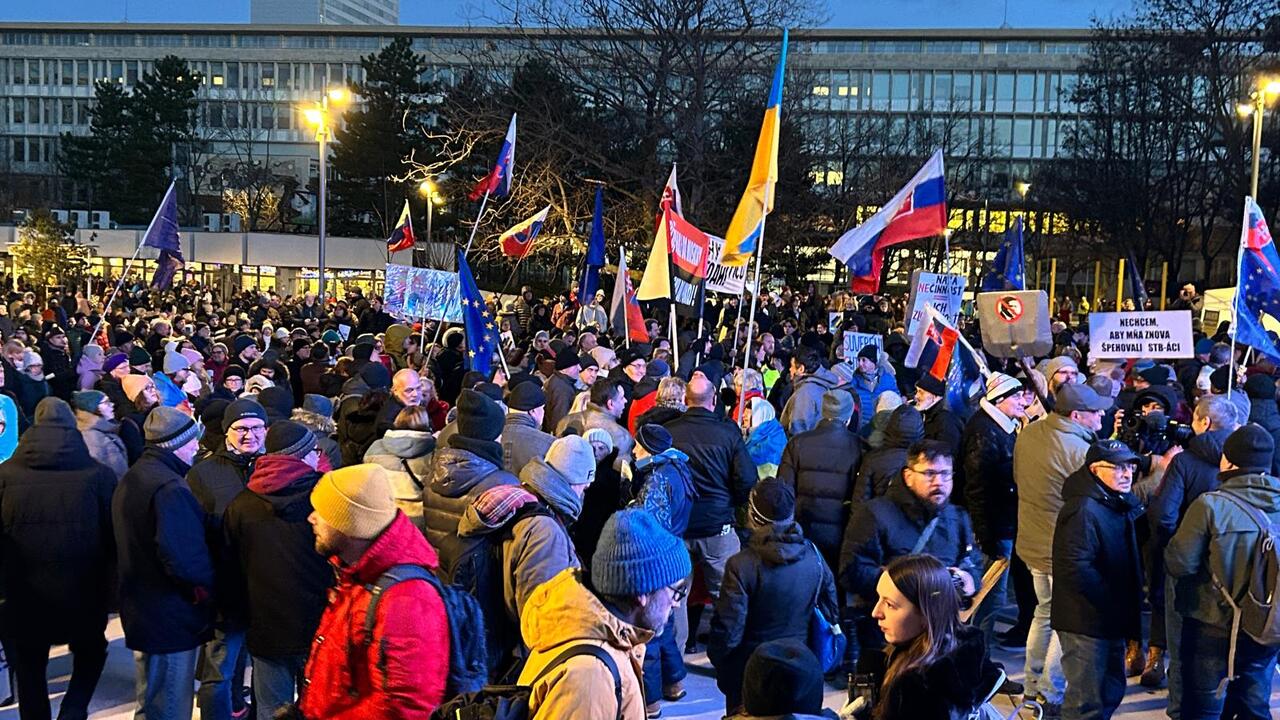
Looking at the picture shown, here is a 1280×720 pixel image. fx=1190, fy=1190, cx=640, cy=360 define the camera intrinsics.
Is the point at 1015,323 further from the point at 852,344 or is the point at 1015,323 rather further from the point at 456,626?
the point at 456,626

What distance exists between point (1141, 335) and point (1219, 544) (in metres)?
4.71

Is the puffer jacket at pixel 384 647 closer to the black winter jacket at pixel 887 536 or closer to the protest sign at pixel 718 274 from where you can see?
the black winter jacket at pixel 887 536

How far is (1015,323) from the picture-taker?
8.54m

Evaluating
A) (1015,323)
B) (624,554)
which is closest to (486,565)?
(624,554)

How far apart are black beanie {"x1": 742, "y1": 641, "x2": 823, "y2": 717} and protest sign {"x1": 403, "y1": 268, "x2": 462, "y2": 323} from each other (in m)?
9.02

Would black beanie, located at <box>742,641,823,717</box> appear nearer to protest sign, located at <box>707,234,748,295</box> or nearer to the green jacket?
the green jacket

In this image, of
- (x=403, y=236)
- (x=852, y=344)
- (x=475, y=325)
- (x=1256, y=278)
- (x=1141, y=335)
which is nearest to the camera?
(x=1141, y=335)

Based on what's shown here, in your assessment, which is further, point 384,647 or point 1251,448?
point 1251,448

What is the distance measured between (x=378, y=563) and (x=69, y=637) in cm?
332

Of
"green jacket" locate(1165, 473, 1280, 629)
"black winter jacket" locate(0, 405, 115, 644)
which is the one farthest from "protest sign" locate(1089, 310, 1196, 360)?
"black winter jacket" locate(0, 405, 115, 644)

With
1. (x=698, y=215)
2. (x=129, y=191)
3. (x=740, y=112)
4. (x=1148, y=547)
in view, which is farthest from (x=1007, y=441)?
(x=129, y=191)

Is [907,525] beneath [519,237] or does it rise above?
beneath

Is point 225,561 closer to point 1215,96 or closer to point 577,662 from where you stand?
point 577,662

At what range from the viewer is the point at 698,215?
83.4 ft
